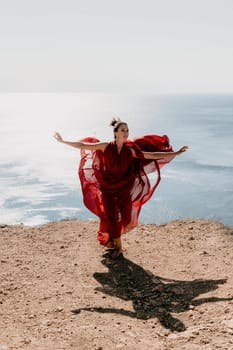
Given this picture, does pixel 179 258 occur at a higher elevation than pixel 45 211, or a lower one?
higher

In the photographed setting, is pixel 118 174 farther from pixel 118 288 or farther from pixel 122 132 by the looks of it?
pixel 118 288

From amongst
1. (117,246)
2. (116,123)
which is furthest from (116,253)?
(116,123)

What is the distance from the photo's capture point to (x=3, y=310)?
5.96m

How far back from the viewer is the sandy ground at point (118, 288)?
16.3 feet

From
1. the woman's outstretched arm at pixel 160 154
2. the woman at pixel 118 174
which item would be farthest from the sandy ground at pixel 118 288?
the woman's outstretched arm at pixel 160 154

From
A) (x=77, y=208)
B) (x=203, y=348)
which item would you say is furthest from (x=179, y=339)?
(x=77, y=208)

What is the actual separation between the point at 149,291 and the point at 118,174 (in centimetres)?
233

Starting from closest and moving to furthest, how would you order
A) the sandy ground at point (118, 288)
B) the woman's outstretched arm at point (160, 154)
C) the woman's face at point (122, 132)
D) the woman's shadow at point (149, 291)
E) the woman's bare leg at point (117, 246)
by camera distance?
1. the sandy ground at point (118, 288)
2. the woman's shadow at point (149, 291)
3. the woman's face at point (122, 132)
4. the woman's outstretched arm at point (160, 154)
5. the woman's bare leg at point (117, 246)

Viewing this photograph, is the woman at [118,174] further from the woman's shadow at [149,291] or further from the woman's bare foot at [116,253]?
the woman's shadow at [149,291]

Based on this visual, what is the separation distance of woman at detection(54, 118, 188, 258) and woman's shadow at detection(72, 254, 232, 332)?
0.73 metres

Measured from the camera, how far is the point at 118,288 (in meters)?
6.91

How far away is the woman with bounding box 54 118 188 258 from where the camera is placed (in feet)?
26.2

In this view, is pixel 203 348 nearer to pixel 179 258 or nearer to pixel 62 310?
pixel 62 310

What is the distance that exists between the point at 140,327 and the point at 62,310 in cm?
115
